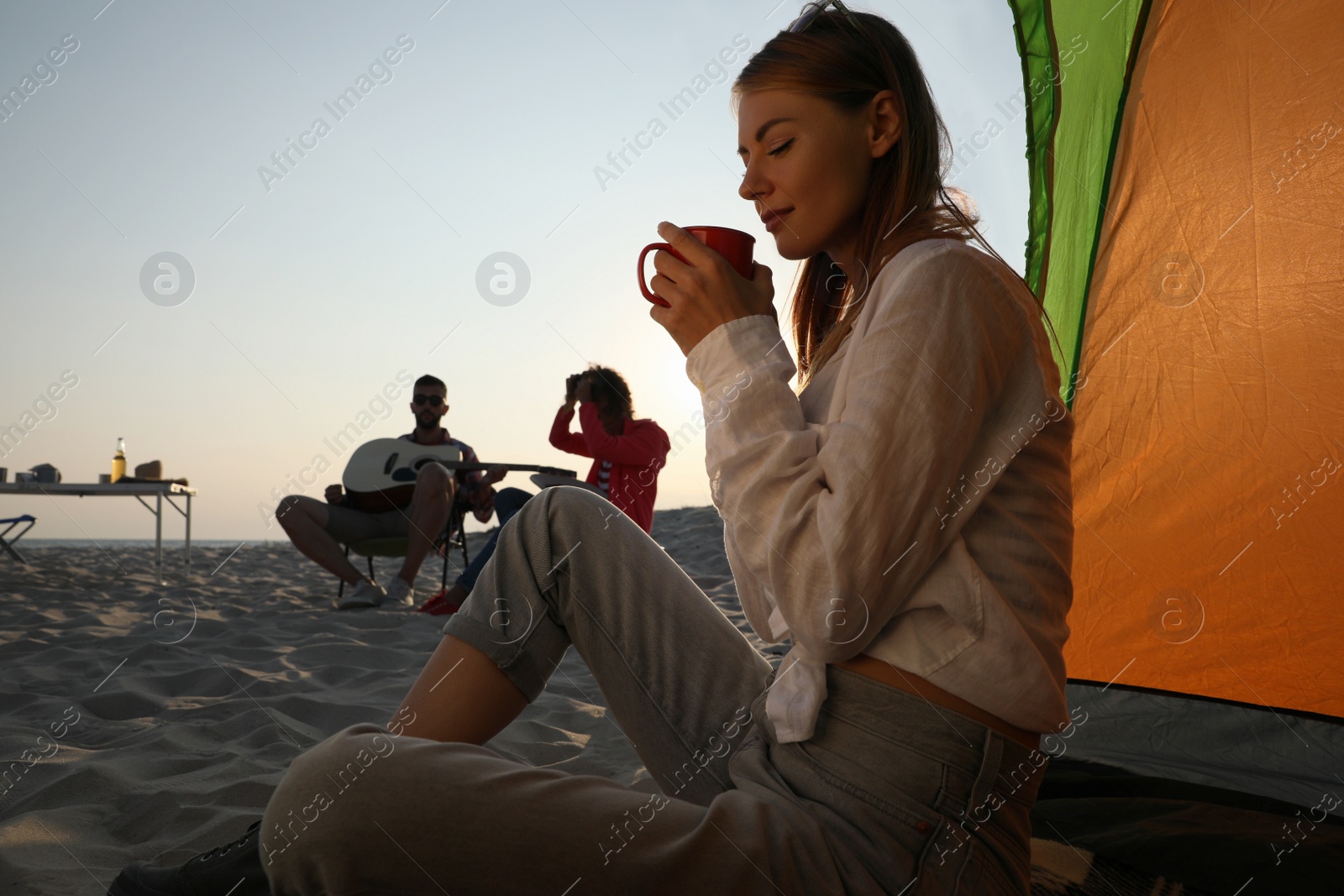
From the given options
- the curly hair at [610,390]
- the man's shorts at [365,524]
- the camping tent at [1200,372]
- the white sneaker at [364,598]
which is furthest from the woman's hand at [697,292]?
the man's shorts at [365,524]

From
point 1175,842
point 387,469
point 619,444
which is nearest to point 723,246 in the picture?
point 1175,842

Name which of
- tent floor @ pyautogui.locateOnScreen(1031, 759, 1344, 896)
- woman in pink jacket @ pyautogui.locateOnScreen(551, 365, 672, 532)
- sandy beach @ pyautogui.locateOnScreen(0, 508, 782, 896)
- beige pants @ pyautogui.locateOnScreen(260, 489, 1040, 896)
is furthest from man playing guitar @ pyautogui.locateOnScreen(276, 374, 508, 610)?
beige pants @ pyautogui.locateOnScreen(260, 489, 1040, 896)

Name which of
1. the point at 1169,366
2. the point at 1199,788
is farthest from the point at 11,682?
the point at 1169,366

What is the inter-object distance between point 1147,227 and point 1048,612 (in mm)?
1647

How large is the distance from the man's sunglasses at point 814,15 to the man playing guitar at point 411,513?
157 inches

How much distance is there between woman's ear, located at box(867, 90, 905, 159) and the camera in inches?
43.3

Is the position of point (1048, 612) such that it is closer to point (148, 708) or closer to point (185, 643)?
point (148, 708)

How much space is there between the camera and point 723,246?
42.2 inches

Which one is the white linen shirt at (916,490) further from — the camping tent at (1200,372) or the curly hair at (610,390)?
the curly hair at (610,390)

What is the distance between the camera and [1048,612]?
2.97 feet

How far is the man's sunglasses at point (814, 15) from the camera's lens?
1124 mm

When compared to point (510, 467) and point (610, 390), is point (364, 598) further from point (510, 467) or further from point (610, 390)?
point (610, 390)

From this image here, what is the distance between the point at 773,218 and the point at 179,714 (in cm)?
196

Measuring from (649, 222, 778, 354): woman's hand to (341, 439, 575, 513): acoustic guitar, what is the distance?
13.3 feet
